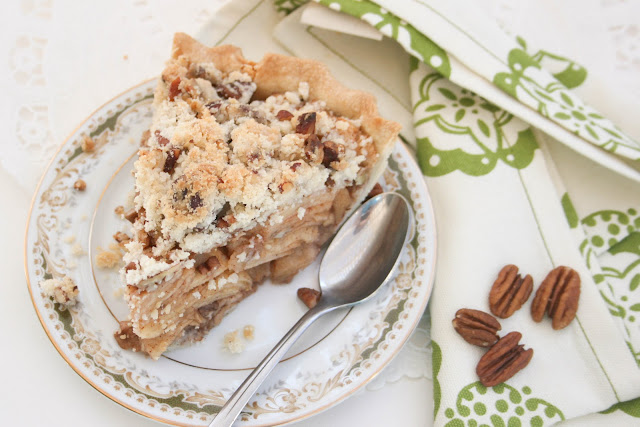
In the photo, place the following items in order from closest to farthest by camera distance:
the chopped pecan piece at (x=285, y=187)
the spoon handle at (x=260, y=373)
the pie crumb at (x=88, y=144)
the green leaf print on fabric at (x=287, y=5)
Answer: the spoon handle at (x=260, y=373) < the chopped pecan piece at (x=285, y=187) < the pie crumb at (x=88, y=144) < the green leaf print on fabric at (x=287, y=5)

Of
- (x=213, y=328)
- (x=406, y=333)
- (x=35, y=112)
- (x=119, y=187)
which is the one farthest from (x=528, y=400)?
(x=35, y=112)

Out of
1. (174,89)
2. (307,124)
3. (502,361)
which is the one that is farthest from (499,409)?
(174,89)

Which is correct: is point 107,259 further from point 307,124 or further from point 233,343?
point 307,124

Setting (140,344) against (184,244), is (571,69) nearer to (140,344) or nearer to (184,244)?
(184,244)

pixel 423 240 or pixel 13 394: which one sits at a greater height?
pixel 423 240

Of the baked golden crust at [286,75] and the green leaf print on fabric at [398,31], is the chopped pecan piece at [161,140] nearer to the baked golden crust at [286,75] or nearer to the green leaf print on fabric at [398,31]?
the baked golden crust at [286,75]

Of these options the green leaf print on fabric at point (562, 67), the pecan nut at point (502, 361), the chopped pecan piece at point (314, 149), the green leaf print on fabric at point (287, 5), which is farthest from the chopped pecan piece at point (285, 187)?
the green leaf print on fabric at point (562, 67)

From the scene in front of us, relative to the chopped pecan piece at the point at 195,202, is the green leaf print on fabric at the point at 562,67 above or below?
above
